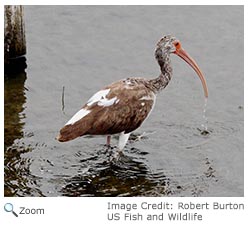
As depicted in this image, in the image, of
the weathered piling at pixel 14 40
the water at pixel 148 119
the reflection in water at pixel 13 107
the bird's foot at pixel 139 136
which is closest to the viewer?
the water at pixel 148 119

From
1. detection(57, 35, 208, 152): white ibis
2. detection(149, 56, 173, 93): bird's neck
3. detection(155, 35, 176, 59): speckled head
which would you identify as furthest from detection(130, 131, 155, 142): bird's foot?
detection(155, 35, 176, 59): speckled head

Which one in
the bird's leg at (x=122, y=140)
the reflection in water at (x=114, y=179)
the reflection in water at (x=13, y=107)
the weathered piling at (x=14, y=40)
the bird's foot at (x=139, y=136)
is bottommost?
the reflection in water at (x=114, y=179)

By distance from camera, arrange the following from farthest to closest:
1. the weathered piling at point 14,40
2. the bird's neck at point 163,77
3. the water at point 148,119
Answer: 1. the weathered piling at point 14,40
2. the bird's neck at point 163,77
3. the water at point 148,119

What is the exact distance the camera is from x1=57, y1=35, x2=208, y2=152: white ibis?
39.2ft

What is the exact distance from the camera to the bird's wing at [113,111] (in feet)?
39.2

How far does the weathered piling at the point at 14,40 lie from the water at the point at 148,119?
0.28 metres

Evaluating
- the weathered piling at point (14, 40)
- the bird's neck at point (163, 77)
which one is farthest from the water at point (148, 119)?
the bird's neck at point (163, 77)

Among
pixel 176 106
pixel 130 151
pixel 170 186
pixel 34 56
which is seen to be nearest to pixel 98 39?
pixel 34 56

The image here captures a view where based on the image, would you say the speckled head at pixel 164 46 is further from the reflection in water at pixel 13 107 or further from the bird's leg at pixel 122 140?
the reflection in water at pixel 13 107

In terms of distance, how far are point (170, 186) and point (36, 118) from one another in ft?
9.82

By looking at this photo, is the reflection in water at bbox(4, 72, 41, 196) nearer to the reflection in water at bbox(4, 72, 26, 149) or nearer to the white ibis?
the reflection in water at bbox(4, 72, 26, 149)

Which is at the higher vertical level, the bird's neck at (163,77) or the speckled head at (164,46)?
the speckled head at (164,46)

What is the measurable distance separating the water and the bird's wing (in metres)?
0.56
